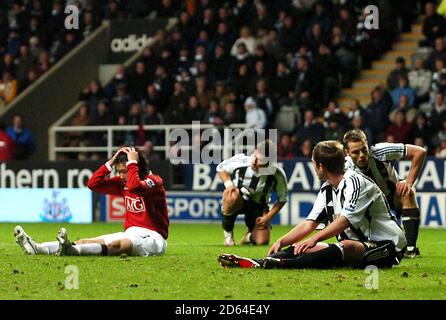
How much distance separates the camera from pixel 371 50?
87.8 ft

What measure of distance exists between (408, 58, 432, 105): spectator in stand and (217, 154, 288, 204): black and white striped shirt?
7661mm

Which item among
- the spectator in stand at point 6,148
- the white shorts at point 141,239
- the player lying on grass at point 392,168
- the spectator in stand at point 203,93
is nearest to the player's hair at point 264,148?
the player lying on grass at point 392,168

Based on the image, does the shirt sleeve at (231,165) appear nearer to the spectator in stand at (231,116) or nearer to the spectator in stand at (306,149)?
the spectator in stand at (306,149)

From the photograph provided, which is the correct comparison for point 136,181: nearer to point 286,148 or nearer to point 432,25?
point 286,148

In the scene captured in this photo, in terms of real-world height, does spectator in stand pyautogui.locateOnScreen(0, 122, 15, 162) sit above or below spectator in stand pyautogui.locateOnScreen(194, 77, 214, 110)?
A: below

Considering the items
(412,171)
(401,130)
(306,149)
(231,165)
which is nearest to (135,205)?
(412,171)

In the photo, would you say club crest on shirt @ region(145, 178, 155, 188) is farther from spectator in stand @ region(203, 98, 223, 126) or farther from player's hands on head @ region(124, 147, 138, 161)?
spectator in stand @ region(203, 98, 223, 126)

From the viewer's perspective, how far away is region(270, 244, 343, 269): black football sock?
37.0 ft

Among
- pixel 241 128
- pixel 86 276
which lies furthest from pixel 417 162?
pixel 241 128

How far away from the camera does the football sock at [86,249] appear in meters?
13.2

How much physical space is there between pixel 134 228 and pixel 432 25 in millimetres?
13631

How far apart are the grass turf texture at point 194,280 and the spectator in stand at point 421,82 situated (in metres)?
9.86

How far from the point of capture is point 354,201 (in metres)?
10.9

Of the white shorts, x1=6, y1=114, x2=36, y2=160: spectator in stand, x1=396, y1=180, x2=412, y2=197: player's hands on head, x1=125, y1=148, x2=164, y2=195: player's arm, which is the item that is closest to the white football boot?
the white shorts
